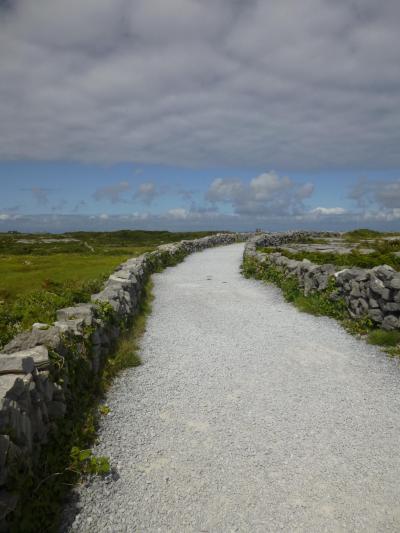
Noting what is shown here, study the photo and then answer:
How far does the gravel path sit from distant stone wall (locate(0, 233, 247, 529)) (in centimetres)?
101

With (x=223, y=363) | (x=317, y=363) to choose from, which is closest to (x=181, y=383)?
(x=223, y=363)

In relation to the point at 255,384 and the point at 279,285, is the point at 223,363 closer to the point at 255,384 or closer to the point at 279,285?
the point at 255,384

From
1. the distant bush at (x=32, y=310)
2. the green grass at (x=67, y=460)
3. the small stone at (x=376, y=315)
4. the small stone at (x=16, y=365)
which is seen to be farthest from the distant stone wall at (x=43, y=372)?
the small stone at (x=376, y=315)

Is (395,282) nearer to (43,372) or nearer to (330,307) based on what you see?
(330,307)

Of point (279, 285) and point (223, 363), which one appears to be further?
point (279, 285)

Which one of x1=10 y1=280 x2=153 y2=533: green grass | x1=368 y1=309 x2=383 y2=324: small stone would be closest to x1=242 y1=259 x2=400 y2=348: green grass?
x1=368 y1=309 x2=383 y2=324: small stone

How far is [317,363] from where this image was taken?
10750mm

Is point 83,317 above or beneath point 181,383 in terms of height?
above

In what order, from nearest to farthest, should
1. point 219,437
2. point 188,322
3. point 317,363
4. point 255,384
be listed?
point 219,437 → point 255,384 → point 317,363 → point 188,322

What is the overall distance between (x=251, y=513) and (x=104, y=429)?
327 cm

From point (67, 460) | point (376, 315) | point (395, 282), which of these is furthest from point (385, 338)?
point (67, 460)

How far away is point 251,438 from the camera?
725 centimetres

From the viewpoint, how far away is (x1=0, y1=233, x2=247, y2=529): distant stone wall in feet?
17.1

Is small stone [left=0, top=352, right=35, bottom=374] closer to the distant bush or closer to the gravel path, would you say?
the gravel path
